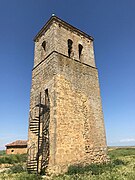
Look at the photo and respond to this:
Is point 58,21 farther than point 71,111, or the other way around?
point 58,21

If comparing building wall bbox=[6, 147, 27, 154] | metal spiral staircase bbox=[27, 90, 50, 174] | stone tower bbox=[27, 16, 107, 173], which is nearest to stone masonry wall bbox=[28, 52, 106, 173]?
stone tower bbox=[27, 16, 107, 173]

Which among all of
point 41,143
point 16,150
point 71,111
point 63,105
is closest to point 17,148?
point 16,150

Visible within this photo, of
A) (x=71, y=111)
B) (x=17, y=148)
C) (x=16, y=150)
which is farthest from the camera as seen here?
(x=17, y=148)

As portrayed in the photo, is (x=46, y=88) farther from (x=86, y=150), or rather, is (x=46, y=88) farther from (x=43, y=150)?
(x=86, y=150)

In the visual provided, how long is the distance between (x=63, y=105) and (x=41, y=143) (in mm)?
2540

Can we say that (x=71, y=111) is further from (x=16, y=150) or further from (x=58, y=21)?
(x=16, y=150)

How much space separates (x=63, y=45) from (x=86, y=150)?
22.4ft

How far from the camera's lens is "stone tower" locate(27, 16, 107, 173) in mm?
8164

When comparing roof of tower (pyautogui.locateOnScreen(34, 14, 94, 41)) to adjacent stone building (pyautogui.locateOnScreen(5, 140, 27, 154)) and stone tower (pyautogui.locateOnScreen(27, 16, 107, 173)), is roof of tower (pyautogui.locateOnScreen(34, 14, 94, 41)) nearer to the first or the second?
stone tower (pyautogui.locateOnScreen(27, 16, 107, 173))

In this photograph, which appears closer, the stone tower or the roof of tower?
the stone tower

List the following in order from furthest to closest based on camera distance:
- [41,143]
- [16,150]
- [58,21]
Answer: [16,150] < [58,21] < [41,143]

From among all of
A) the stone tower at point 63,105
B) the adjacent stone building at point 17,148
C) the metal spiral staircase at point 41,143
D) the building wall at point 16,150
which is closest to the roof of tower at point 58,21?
the stone tower at point 63,105

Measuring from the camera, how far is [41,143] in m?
8.96

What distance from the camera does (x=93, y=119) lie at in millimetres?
10211
